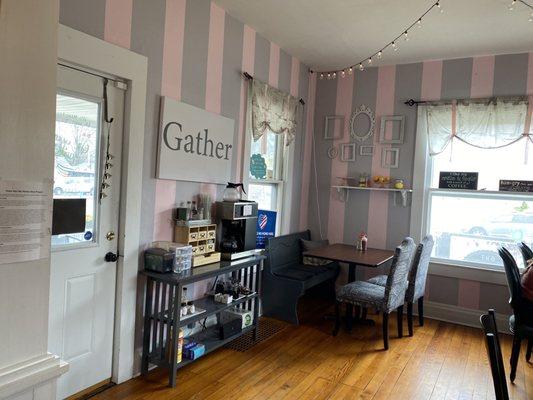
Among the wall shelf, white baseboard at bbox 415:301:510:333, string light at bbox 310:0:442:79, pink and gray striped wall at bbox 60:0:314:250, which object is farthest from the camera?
the wall shelf

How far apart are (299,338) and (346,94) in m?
2.74

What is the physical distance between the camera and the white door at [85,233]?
7.41 ft

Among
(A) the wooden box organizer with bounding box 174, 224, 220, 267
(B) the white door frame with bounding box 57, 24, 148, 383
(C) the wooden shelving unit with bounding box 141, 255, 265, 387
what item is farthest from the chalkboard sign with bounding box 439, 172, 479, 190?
(B) the white door frame with bounding box 57, 24, 148, 383

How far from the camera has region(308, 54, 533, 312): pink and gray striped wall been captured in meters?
3.95

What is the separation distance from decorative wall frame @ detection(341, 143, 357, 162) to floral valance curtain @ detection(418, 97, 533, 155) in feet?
2.47

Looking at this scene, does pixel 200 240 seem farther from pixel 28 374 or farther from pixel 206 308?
pixel 28 374

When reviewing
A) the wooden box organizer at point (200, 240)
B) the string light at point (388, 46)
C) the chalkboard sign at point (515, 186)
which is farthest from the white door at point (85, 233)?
the chalkboard sign at point (515, 186)

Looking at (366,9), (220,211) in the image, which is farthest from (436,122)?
(220,211)

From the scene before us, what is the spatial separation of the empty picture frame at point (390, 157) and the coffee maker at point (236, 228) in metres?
1.77

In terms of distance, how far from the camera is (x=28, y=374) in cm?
110

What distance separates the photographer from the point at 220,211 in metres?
3.30

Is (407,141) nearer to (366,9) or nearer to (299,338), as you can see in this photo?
(366,9)

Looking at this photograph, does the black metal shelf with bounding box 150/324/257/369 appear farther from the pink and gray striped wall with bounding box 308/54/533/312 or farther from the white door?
the pink and gray striped wall with bounding box 308/54/533/312

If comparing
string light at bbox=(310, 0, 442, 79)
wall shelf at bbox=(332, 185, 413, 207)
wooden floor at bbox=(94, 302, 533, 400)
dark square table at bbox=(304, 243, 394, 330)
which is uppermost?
string light at bbox=(310, 0, 442, 79)
